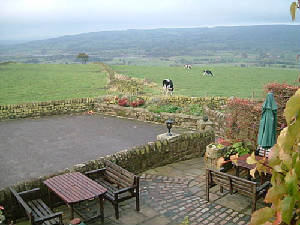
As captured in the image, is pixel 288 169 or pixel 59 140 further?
pixel 59 140

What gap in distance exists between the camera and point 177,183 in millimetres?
9086

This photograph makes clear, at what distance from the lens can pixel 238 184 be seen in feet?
24.6

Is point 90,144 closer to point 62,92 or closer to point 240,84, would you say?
point 62,92

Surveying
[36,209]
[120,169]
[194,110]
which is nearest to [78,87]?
[194,110]

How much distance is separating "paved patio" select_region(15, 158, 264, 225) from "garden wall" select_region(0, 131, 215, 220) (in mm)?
579

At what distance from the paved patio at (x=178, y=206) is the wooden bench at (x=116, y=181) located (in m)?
0.29

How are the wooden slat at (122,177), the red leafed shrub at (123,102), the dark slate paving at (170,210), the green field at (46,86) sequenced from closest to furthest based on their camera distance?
the dark slate paving at (170,210) → the wooden slat at (122,177) → the red leafed shrub at (123,102) → the green field at (46,86)

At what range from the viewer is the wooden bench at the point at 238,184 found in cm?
716

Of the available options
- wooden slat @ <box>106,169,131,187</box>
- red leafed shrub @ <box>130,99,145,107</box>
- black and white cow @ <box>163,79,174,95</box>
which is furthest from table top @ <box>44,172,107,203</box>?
black and white cow @ <box>163,79,174,95</box>

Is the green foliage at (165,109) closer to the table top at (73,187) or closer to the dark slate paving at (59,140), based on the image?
the dark slate paving at (59,140)

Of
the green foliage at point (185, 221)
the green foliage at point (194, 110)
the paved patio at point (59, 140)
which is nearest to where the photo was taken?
the green foliage at point (185, 221)

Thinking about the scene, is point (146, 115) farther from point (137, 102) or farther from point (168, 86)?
point (168, 86)

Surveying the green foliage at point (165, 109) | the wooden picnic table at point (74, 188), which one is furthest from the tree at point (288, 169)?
the green foliage at point (165, 109)

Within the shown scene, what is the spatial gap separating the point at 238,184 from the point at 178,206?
151cm
